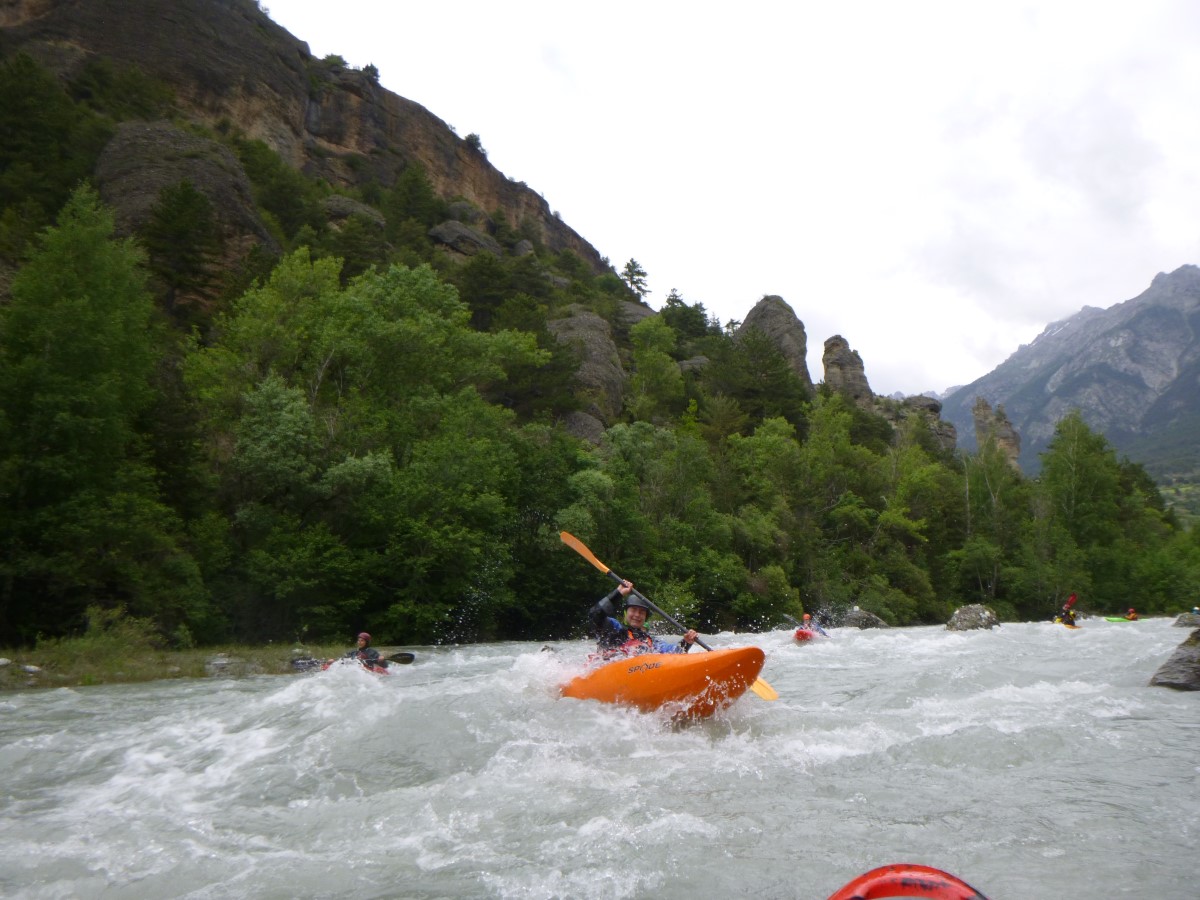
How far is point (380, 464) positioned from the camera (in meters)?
18.5

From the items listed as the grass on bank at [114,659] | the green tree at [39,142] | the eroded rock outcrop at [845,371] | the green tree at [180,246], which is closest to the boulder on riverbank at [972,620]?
the grass on bank at [114,659]

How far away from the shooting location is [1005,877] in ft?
11.7

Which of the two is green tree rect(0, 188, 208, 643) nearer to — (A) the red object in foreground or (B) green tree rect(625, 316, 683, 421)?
(A) the red object in foreground

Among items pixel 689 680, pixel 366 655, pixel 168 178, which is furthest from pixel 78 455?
pixel 168 178

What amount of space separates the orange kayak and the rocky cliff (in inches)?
1792

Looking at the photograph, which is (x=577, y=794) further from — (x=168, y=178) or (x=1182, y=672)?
(x=168, y=178)

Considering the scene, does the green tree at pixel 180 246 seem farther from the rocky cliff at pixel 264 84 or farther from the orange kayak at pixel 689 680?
the orange kayak at pixel 689 680

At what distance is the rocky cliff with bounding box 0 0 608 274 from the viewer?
42500mm

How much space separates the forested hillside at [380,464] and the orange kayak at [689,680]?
8.99 metres

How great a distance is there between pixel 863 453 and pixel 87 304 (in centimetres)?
3332

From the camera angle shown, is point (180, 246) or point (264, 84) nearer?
point (180, 246)

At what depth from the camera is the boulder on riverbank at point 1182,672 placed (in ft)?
29.0

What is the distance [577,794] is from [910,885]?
2906 millimetres

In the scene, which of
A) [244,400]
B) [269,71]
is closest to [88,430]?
[244,400]
